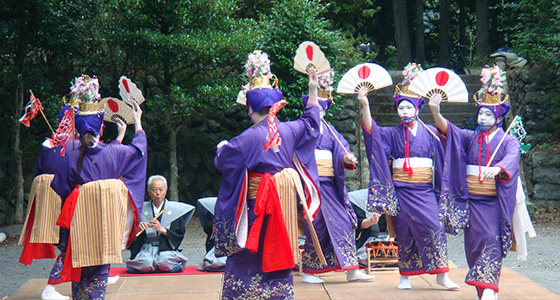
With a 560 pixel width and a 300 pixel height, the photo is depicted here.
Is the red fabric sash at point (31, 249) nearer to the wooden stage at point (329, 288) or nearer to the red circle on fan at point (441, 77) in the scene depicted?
the wooden stage at point (329, 288)

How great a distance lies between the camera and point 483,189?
18.6ft

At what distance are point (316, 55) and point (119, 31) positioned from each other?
592 centimetres

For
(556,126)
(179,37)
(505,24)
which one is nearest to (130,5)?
(179,37)

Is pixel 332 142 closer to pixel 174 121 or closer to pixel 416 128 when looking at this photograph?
pixel 416 128

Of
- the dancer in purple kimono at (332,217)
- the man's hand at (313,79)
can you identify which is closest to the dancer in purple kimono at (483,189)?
the dancer in purple kimono at (332,217)

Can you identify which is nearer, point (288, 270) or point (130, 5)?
point (288, 270)

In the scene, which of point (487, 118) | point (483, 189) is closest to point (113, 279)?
point (483, 189)

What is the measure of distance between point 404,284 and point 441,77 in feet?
6.19

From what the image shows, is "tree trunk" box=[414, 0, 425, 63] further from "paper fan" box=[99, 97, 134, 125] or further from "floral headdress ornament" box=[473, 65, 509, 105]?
"paper fan" box=[99, 97, 134, 125]

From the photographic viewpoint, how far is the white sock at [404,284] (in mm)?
6156

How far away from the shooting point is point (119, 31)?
1009cm

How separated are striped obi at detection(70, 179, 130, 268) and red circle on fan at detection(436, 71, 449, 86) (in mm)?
2803

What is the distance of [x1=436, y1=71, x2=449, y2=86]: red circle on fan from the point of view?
5.79 meters

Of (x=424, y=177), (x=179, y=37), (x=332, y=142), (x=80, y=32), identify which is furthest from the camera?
(x=80, y=32)
